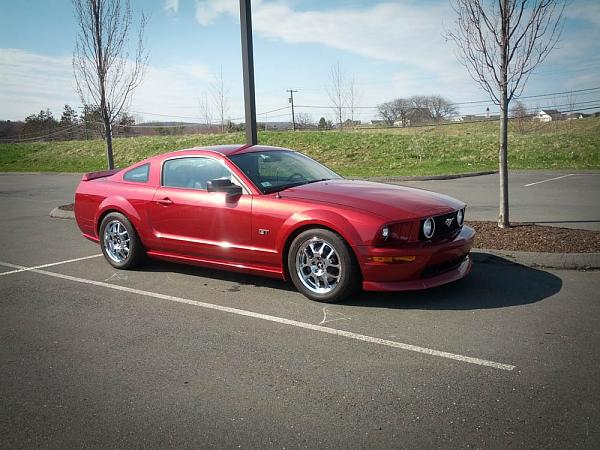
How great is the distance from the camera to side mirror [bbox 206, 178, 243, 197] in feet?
16.7

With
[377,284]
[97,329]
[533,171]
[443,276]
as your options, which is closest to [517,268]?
[443,276]

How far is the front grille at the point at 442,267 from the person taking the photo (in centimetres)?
461

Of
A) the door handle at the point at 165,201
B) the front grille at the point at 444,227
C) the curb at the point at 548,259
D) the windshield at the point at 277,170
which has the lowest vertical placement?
the curb at the point at 548,259

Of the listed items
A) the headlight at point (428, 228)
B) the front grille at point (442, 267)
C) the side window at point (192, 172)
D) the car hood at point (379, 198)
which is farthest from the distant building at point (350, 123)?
the headlight at point (428, 228)

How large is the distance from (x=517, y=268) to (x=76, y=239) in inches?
263

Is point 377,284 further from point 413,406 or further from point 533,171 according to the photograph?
point 533,171

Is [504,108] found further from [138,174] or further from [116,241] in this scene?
[116,241]

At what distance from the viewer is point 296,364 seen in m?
3.49

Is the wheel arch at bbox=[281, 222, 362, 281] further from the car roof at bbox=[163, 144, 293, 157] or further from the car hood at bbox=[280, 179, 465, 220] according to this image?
the car roof at bbox=[163, 144, 293, 157]

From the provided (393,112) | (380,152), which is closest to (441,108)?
(393,112)

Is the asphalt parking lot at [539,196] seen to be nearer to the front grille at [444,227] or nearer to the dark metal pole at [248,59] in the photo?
the front grille at [444,227]

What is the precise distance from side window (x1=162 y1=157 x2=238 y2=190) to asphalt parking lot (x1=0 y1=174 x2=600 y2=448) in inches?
43.2

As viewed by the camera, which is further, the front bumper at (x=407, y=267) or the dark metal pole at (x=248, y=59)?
the dark metal pole at (x=248, y=59)

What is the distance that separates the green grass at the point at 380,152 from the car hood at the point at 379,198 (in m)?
12.5
